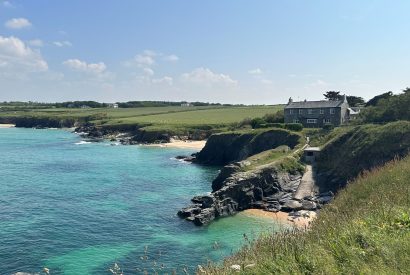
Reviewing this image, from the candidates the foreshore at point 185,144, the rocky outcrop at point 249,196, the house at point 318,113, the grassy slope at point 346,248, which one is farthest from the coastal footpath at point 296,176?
the foreshore at point 185,144

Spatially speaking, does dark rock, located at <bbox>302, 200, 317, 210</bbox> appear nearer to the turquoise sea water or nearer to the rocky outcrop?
the rocky outcrop

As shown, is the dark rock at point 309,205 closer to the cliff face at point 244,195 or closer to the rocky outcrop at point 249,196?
the rocky outcrop at point 249,196

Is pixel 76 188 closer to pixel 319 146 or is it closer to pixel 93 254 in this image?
pixel 93 254

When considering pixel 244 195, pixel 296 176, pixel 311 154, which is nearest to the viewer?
pixel 244 195

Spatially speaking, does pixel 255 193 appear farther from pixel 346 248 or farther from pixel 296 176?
pixel 346 248

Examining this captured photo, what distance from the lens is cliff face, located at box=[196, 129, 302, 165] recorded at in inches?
3356

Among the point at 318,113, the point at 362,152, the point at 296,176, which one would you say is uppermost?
the point at 318,113

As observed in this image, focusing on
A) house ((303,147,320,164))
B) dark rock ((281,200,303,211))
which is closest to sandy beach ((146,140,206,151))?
house ((303,147,320,164))

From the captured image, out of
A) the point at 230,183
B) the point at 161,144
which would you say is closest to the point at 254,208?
the point at 230,183

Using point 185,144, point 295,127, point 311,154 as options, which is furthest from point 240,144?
point 185,144

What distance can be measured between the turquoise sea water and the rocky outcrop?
201 cm

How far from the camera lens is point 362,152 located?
5988 centimetres

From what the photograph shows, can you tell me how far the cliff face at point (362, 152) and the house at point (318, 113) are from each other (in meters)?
30.4

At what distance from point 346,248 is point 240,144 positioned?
80.4 meters
